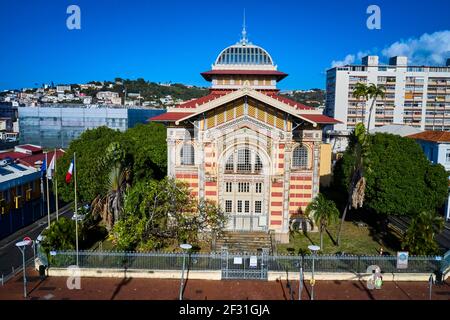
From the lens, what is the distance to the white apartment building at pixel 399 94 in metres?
89.4

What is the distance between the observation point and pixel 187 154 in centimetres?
3431

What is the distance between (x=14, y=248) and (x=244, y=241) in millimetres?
19153

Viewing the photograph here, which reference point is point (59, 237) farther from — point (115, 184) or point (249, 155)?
point (249, 155)

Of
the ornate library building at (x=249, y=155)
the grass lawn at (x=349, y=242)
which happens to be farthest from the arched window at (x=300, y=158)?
the grass lawn at (x=349, y=242)

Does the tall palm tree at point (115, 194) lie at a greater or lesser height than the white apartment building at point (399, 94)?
lesser

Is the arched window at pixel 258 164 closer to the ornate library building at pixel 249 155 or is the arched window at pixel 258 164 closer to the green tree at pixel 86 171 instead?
the ornate library building at pixel 249 155

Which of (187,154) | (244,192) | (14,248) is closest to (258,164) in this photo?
(244,192)

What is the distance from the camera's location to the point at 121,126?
9188 centimetres

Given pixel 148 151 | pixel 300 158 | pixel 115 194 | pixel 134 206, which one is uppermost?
pixel 300 158

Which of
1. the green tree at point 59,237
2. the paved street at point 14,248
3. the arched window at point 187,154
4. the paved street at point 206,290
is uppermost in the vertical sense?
the arched window at point 187,154

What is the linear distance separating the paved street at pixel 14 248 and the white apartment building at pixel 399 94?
229ft

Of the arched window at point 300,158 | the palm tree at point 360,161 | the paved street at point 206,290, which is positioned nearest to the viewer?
the paved street at point 206,290

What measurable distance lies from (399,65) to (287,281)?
80.6m

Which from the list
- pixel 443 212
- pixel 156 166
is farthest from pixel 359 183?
pixel 156 166
